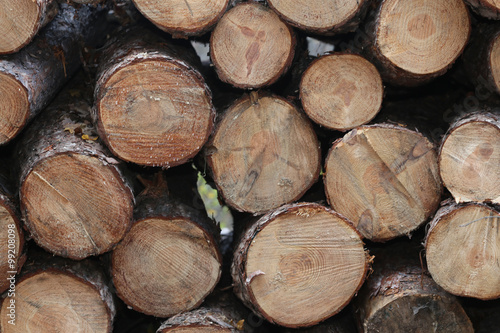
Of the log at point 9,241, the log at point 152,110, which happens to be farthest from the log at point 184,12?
the log at point 9,241

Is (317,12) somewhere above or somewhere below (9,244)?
above

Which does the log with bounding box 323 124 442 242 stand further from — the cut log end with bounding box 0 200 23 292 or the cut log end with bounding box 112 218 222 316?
the cut log end with bounding box 0 200 23 292

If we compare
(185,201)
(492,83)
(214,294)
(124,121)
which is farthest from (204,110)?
(492,83)

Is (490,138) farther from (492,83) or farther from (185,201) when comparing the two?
(185,201)

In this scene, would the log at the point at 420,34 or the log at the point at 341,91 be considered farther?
the log at the point at 341,91

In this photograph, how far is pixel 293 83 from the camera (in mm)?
2881

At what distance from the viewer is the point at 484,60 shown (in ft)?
7.96

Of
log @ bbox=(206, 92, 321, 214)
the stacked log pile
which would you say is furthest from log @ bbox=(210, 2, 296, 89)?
log @ bbox=(206, 92, 321, 214)

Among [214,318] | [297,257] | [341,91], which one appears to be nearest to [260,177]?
[297,257]

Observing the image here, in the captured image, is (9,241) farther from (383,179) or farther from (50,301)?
(383,179)

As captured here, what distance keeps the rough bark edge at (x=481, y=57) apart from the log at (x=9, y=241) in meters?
2.39

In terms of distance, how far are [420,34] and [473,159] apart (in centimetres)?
63

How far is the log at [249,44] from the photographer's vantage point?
2338 millimetres

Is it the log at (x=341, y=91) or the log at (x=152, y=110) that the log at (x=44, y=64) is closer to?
the log at (x=152, y=110)
